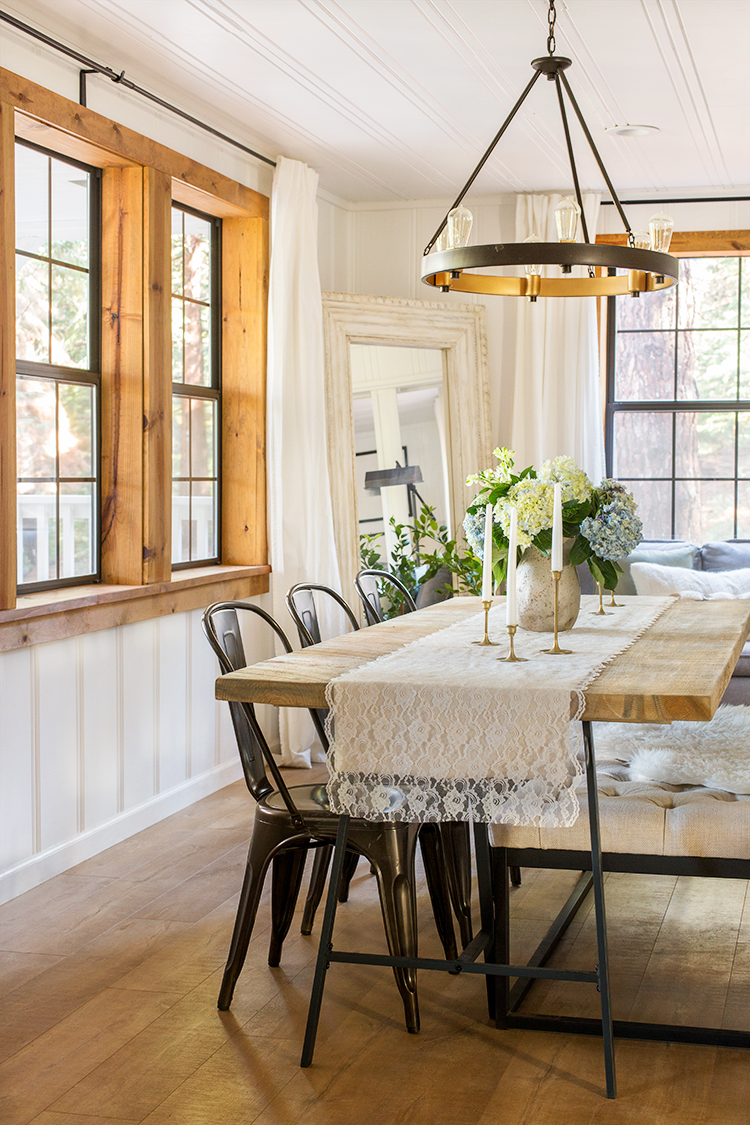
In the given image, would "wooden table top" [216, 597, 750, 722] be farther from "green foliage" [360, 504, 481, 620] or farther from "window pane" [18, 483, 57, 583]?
"green foliage" [360, 504, 481, 620]

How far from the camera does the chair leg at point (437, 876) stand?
3057 millimetres

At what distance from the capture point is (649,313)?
639 centimetres

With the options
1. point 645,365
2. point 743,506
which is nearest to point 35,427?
point 645,365

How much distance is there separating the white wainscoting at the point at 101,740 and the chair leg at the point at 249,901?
42.0 inches

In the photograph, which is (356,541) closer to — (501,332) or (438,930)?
(501,332)

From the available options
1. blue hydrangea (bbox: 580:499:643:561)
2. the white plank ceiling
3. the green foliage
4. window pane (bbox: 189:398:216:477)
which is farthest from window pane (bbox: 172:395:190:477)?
blue hydrangea (bbox: 580:499:643:561)

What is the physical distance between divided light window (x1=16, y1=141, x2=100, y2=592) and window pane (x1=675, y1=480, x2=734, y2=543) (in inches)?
134

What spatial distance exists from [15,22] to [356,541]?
2.95 metres

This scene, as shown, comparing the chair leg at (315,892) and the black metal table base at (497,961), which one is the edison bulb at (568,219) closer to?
the black metal table base at (497,961)

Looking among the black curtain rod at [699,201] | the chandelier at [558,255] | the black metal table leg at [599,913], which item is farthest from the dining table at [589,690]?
the black curtain rod at [699,201]

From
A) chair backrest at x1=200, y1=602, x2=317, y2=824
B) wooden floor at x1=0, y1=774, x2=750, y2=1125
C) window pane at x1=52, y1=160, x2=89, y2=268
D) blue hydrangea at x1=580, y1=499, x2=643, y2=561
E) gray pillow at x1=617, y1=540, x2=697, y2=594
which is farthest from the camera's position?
gray pillow at x1=617, y1=540, x2=697, y2=594

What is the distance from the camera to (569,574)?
10.9ft

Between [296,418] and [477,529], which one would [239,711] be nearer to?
[477,529]

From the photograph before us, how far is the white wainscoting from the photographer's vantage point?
11.8 ft
